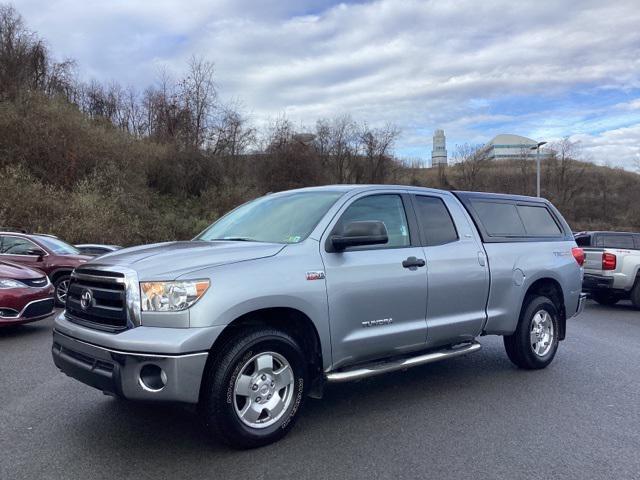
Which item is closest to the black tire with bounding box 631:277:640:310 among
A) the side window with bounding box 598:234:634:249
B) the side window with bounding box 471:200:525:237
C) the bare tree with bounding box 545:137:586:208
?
the side window with bounding box 598:234:634:249

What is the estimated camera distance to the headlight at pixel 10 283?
8.21m

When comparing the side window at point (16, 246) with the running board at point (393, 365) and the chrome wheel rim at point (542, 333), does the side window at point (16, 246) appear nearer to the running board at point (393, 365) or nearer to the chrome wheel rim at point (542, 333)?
the running board at point (393, 365)

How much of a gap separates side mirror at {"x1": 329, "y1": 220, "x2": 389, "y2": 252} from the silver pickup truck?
0.04 ft

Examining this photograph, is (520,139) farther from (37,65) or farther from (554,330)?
(554,330)

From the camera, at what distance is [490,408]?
5137 millimetres

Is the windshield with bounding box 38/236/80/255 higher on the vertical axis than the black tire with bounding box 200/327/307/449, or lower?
higher

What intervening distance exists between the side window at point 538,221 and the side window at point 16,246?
985cm

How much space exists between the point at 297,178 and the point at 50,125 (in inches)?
756

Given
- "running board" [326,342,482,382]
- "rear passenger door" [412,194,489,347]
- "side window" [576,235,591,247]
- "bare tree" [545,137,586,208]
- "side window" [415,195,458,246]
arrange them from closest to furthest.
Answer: "running board" [326,342,482,382] < "rear passenger door" [412,194,489,347] < "side window" [415,195,458,246] < "side window" [576,235,591,247] < "bare tree" [545,137,586,208]

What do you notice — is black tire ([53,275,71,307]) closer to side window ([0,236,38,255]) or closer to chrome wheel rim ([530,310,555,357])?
side window ([0,236,38,255])

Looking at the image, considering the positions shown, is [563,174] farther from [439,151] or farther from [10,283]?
[10,283]

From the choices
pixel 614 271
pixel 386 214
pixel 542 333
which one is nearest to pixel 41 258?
pixel 386 214

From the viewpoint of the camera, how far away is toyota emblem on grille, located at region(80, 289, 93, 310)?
4.20 metres

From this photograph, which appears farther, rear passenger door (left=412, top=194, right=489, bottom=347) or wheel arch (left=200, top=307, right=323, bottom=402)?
rear passenger door (left=412, top=194, right=489, bottom=347)
